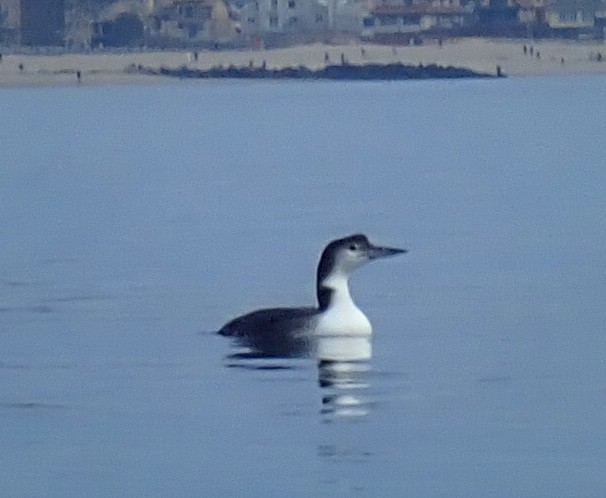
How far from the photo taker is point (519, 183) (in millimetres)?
22266

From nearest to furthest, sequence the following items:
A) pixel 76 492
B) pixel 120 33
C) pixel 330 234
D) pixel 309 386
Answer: pixel 76 492, pixel 309 386, pixel 330 234, pixel 120 33

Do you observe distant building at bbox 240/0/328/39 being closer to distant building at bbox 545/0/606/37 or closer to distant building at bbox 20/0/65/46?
distant building at bbox 20/0/65/46

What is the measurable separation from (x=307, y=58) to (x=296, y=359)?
42401mm

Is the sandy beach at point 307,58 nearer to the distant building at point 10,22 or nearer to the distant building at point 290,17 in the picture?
the distant building at point 290,17

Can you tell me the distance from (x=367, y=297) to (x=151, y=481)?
4755 mm

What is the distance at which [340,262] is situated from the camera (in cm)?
1116

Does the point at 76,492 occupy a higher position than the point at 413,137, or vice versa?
the point at 76,492

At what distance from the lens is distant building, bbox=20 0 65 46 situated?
51812 millimetres

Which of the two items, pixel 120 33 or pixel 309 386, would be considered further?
pixel 120 33

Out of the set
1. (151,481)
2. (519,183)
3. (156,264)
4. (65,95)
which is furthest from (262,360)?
(65,95)

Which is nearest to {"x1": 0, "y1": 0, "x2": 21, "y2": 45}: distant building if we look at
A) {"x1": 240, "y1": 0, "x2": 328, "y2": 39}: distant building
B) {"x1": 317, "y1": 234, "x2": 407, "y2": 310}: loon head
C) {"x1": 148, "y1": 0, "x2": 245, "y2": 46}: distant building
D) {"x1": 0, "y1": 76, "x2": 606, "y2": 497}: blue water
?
{"x1": 148, "y1": 0, "x2": 245, "y2": 46}: distant building

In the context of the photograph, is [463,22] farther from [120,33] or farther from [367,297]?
[367,297]

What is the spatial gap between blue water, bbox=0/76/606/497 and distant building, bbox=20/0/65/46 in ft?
85.5

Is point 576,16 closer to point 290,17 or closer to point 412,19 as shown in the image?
point 412,19
